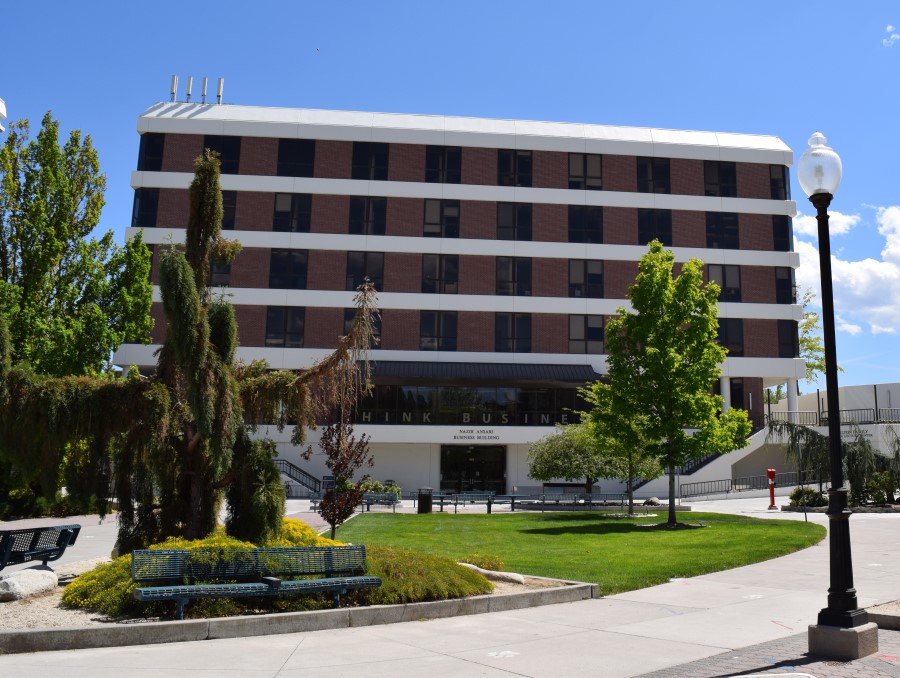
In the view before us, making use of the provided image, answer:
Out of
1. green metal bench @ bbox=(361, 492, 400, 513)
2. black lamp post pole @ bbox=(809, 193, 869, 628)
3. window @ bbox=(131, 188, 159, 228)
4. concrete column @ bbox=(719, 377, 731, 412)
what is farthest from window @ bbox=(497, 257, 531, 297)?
black lamp post pole @ bbox=(809, 193, 869, 628)

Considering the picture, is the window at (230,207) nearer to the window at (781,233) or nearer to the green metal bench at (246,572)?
the window at (781,233)

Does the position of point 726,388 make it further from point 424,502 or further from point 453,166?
point 424,502

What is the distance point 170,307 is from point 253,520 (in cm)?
347

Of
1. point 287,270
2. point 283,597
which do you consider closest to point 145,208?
point 287,270

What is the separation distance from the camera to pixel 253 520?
12.2 metres

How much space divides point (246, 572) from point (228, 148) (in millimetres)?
39268

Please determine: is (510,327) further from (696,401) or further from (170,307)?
(170,307)

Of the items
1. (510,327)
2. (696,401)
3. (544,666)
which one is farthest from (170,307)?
(510,327)

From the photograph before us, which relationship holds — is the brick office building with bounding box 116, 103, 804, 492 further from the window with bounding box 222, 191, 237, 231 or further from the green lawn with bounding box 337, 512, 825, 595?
the green lawn with bounding box 337, 512, 825, 595

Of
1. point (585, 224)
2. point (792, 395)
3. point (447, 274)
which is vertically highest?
point (585, 224)

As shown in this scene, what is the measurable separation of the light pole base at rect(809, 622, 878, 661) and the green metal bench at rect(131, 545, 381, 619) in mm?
5020

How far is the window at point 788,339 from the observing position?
46531 mm

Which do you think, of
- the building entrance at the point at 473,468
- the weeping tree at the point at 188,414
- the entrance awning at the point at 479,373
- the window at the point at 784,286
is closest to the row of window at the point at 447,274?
the window at the point at 784,286

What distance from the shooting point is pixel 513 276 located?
149 feet
